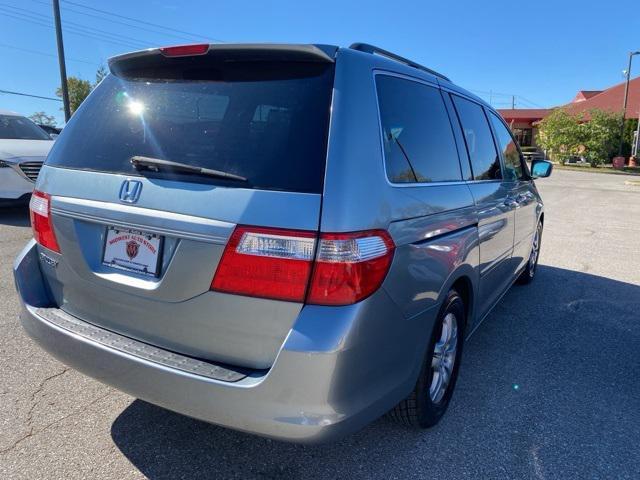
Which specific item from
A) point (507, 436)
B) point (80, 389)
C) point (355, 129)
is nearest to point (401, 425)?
point (507, 436)

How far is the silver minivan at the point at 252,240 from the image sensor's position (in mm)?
1849

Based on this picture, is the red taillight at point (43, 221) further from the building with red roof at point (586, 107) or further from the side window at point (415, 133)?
the building with red roof at point (586, 107)

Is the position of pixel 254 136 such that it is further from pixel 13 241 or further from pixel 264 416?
pixel 13 241

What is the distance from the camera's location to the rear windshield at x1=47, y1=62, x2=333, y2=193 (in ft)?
6.35

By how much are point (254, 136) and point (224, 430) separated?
158cm

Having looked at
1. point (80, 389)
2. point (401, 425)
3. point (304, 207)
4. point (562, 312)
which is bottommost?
point (562, 312)

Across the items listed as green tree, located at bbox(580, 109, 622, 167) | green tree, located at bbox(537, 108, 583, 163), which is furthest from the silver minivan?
green tree, located at bbox(537, 108, 583, 163)

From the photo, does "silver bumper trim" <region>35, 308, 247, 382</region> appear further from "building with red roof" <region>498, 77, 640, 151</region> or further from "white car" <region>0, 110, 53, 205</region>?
"building with red roof" <region>498, 77, 640, 151</region>

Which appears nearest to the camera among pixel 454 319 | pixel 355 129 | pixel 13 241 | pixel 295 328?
pixel 295 328

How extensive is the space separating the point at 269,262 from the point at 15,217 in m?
8.06

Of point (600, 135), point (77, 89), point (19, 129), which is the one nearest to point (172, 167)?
point (19, 129)

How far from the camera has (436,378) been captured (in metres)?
2.84

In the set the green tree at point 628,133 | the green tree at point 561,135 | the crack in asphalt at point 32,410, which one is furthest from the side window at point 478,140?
the green tree at point 628,133

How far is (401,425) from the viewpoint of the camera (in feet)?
8.90
